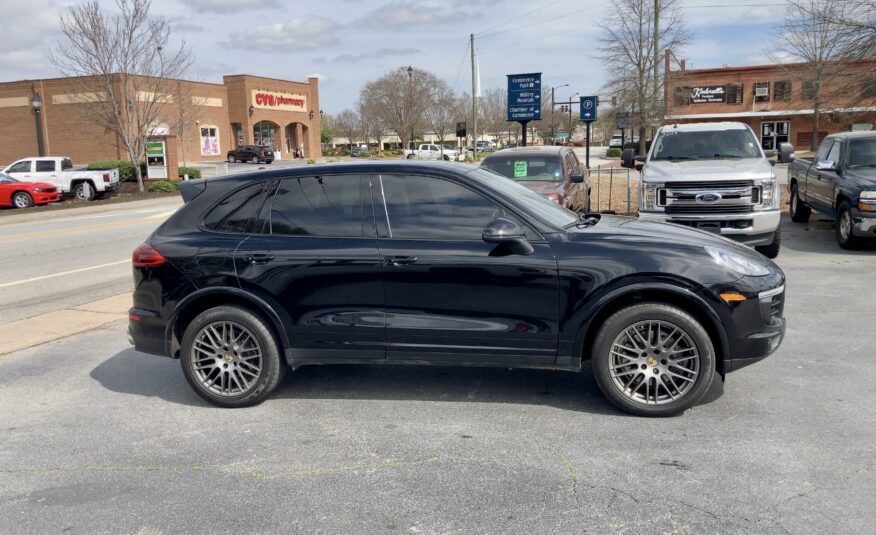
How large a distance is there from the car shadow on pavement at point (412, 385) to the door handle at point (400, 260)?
1.07 metres

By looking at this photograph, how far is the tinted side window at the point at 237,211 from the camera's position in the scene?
17.5ft

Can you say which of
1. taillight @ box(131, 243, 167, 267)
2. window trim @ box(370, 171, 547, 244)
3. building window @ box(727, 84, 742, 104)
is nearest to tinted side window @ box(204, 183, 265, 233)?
taillight @ box(131, 243, 167, 267)

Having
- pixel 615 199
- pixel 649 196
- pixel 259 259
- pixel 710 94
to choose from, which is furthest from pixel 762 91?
pixel 259 259

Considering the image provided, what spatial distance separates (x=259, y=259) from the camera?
16.8 feet

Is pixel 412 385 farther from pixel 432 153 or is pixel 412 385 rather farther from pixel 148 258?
pixel 432 153

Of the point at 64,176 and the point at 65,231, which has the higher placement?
the point at 64,176

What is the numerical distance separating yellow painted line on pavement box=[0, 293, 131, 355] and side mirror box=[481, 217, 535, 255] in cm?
514

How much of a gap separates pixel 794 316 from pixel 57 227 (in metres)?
18.4

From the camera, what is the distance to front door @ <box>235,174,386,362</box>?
501 centimetres

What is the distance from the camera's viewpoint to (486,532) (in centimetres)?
343

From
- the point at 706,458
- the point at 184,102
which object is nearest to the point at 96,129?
the point at 184,102

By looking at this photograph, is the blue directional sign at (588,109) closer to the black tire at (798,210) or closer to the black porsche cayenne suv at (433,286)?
the black tire at (798,210)

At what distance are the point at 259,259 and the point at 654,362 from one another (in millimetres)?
2791

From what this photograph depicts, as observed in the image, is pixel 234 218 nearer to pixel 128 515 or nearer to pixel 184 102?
pixel 128 515
